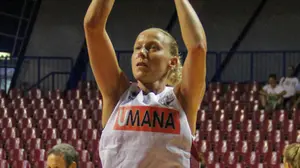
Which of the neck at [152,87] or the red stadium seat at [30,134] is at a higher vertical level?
the neck at [152,87]

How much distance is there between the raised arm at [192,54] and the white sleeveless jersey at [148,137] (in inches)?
2.7

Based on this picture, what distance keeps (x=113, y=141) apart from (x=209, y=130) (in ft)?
28.7

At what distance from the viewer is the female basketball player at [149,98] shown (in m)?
2.25

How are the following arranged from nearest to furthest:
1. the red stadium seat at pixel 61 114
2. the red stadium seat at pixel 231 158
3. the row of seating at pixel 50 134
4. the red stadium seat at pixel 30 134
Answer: the red stadium seat at pixel 231 158 → the row of seating at pixel 50 134 → the red stadium seat at pixel 30 134 → the red stadium seat at pixel 61 114

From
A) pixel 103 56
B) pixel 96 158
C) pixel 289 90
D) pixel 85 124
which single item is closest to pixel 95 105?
pixel 85 124

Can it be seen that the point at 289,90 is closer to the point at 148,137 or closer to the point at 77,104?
the point at 77,104

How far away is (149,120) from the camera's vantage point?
2250mm

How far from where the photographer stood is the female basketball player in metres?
2.25

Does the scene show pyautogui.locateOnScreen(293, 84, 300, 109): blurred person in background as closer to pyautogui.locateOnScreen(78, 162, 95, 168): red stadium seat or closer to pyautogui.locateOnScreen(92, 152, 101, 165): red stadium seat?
pyautogui.locateOnScreen(92, 152, 101, 165): red stadium seat

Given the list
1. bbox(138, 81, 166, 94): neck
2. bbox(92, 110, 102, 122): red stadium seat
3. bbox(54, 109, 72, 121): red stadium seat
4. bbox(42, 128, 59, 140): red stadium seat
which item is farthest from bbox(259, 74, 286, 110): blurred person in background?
bbox(138, 81, 166, 94): neck

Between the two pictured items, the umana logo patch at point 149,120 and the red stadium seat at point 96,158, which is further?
the red stadium seat at point 96,158

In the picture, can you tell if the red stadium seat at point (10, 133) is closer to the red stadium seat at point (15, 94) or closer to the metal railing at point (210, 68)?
the red stadium seat at point (15, 94)

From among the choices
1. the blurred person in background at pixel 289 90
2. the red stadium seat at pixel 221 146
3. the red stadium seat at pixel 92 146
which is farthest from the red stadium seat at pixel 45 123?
the blurred person in background at pixel 289 90

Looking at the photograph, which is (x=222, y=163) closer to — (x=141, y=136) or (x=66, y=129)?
(x=66, y=129)
